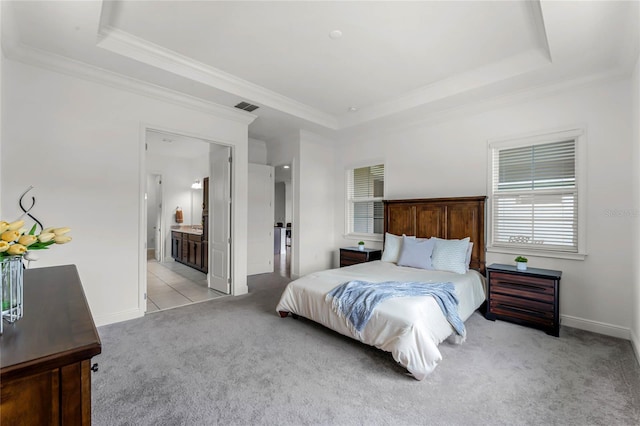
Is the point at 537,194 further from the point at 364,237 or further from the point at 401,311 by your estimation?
the point at 364,237

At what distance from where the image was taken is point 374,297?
2717 millimetres

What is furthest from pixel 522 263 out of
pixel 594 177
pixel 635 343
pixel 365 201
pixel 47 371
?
pixel 47 371

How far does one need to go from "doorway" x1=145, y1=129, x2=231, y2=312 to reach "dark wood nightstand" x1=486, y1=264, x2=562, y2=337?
3.69 meters

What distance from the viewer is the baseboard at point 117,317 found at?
333 centimetres

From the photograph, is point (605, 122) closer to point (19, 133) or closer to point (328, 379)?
point (328, 379)

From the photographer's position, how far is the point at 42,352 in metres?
0.87

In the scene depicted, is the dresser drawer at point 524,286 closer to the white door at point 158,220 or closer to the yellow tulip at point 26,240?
the yellow tulip at point 26,240

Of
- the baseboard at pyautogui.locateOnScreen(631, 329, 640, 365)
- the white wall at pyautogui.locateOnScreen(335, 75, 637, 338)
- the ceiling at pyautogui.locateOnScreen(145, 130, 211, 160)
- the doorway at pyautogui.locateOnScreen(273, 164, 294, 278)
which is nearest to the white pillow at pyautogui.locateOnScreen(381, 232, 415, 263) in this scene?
the white wall at pyautogui.locateOnScreen(335, 75, 637, 338)

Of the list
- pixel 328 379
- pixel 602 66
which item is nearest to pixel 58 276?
pixel 328 379

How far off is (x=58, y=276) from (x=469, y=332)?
3.62 meters

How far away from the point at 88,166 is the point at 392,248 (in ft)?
13.3

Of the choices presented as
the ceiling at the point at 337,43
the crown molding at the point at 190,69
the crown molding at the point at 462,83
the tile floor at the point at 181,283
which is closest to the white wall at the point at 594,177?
the ceiling at the point at 337,43

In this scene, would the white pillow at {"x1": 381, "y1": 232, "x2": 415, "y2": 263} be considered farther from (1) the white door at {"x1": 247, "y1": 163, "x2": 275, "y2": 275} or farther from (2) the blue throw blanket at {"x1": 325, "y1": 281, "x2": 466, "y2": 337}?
(1) the white door at {"x1": 247, "y1": 163, "x2": 275, "y2": 275}

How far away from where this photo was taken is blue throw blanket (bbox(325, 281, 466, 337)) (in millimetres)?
2664
